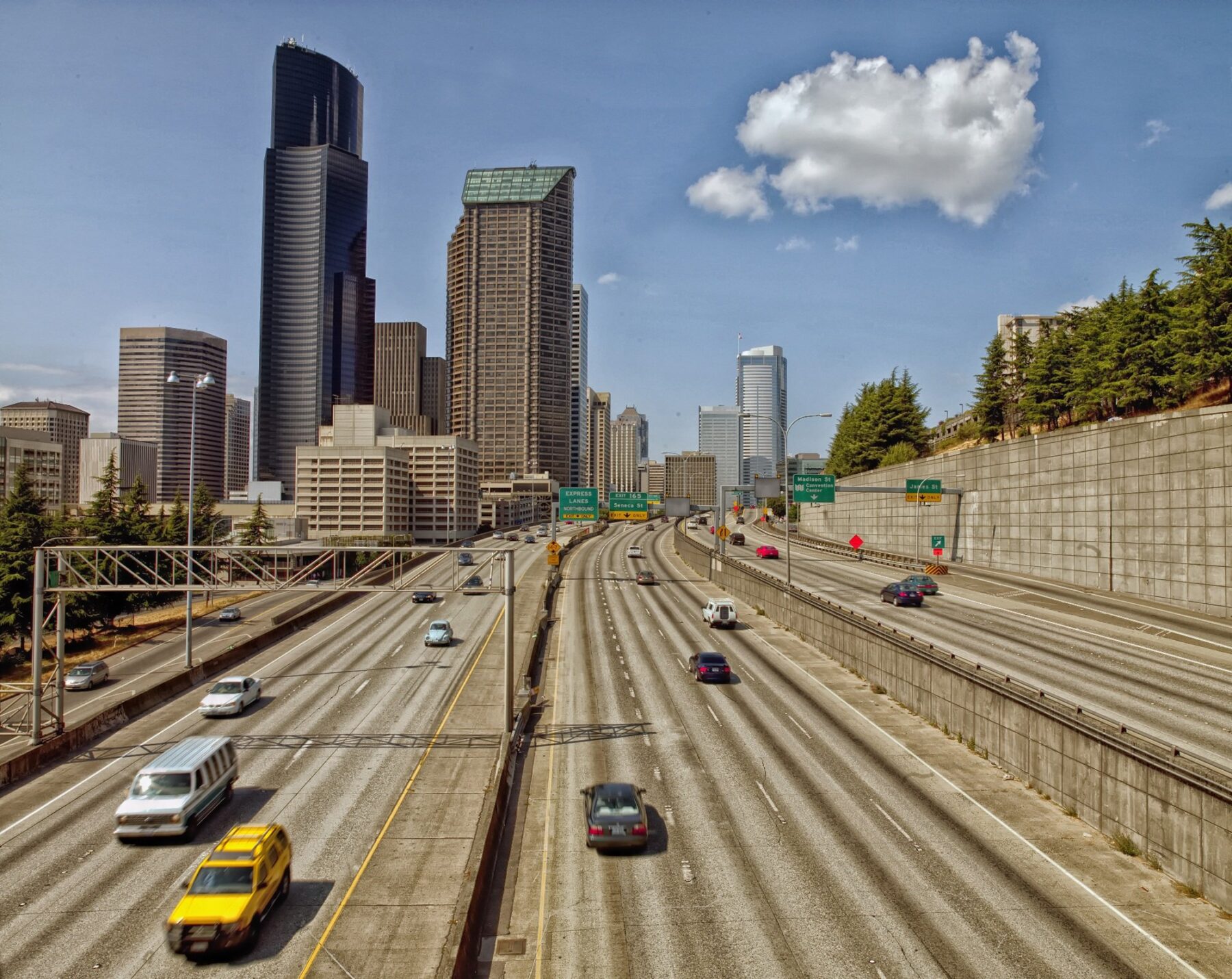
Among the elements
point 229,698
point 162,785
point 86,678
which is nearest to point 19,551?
point 86,678

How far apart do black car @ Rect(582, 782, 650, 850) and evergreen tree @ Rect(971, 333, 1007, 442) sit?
8085cm

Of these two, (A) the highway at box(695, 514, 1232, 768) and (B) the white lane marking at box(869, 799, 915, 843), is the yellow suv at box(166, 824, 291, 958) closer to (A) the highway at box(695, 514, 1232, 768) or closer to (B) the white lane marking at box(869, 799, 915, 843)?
(B) the white lane marking at box(869, 799, 915, 843)

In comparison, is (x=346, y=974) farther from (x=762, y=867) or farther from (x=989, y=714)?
(x=989, y=714)

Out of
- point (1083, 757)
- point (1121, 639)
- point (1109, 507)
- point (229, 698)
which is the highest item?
point (1109, 507)

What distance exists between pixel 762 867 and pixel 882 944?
362cm

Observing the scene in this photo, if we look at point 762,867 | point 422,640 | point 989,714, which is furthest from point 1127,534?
point 422,640

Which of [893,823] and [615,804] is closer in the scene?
[615,804]

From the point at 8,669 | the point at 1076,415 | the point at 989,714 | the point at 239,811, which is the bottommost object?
the point at 8,669

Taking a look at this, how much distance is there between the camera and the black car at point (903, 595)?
47.3 m

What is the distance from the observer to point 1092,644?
35000 millimetres

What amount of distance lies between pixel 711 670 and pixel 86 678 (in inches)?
1325

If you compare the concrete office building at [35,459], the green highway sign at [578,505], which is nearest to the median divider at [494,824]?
the green highway sign at [578,505]

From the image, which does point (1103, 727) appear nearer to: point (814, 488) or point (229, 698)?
point (229, 698)

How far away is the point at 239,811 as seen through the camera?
21078mm
